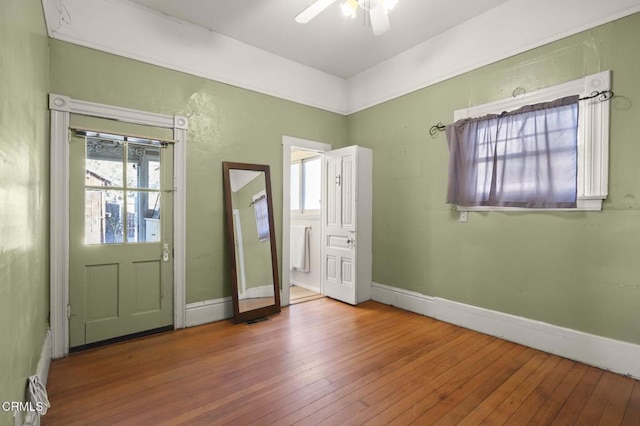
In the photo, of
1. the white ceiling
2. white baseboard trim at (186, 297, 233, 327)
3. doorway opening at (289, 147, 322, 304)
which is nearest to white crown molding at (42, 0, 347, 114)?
the white ceiling

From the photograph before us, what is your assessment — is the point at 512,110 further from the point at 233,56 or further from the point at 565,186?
the point at 233,56

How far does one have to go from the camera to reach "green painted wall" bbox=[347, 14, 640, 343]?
2.42 metres

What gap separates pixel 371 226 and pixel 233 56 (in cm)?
278

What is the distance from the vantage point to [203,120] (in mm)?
3461

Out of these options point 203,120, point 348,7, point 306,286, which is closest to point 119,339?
point 203,120

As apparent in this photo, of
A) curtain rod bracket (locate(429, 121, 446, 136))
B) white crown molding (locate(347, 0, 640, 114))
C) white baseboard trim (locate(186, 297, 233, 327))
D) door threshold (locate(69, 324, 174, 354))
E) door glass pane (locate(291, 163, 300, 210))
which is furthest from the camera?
door glass pane (locate(291, 163, 300, 210))

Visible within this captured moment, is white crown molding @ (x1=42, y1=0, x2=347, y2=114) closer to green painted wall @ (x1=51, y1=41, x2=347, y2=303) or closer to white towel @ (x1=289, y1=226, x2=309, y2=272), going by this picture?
green painted wall @ (x1=51, y1=41, x2=347, y2=303)

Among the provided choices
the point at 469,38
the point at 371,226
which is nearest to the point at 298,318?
the point at 371,226

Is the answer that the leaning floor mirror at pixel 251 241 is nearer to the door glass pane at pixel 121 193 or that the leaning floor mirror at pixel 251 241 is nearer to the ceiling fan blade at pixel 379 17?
the door glass pane at pixel 121 193

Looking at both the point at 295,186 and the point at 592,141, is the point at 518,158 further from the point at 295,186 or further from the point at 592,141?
the point at 295,186

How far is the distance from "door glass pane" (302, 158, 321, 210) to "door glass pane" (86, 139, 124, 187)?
2.86 m

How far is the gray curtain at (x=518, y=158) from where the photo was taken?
2668 millimetres

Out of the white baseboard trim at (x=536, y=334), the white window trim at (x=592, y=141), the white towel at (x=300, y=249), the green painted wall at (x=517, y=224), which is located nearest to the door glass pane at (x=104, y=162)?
the white towel at (x=300, y=249)

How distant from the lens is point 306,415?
1933 millimetres
